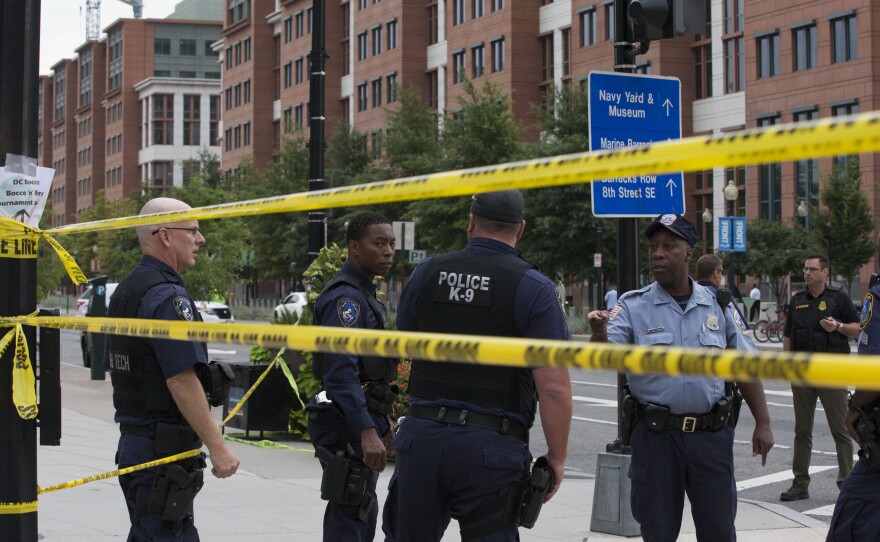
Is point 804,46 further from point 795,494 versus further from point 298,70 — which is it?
point 298,70

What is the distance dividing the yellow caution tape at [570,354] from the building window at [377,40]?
7430 cm

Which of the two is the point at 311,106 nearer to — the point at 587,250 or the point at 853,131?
the point at 853,131

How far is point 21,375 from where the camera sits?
15.8 feet

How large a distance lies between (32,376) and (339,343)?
1.88 metres

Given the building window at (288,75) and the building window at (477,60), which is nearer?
the building window at (477,60)

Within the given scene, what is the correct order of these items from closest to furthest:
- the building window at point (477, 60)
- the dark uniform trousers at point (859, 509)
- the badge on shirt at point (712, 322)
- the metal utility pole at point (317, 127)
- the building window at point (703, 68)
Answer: the dark uniform trousers at point (859, 509)
the badge on shirt at point (712, 322)
the metal utility pole at point (317, 127)
the building window at point (703, 68)
the building window at point (477, 60)

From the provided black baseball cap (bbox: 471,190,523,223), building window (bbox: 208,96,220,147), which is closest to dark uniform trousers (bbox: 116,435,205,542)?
black baseball cap (bbox: 471,190,523,223)

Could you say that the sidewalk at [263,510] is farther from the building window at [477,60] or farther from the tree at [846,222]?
the building window at [477,60]

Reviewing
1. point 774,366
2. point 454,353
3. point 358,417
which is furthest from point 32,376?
point 774,366

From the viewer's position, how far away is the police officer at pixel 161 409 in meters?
4.95

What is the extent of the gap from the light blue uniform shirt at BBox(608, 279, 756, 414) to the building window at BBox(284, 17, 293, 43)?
85658 millimetres

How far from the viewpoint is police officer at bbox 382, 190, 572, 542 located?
461 centimetres

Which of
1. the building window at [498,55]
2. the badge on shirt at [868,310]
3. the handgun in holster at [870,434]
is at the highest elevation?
the building window at [498,55]

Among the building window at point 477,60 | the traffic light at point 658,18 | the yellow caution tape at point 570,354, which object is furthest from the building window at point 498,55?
the yellow caution tape at point 570,354
